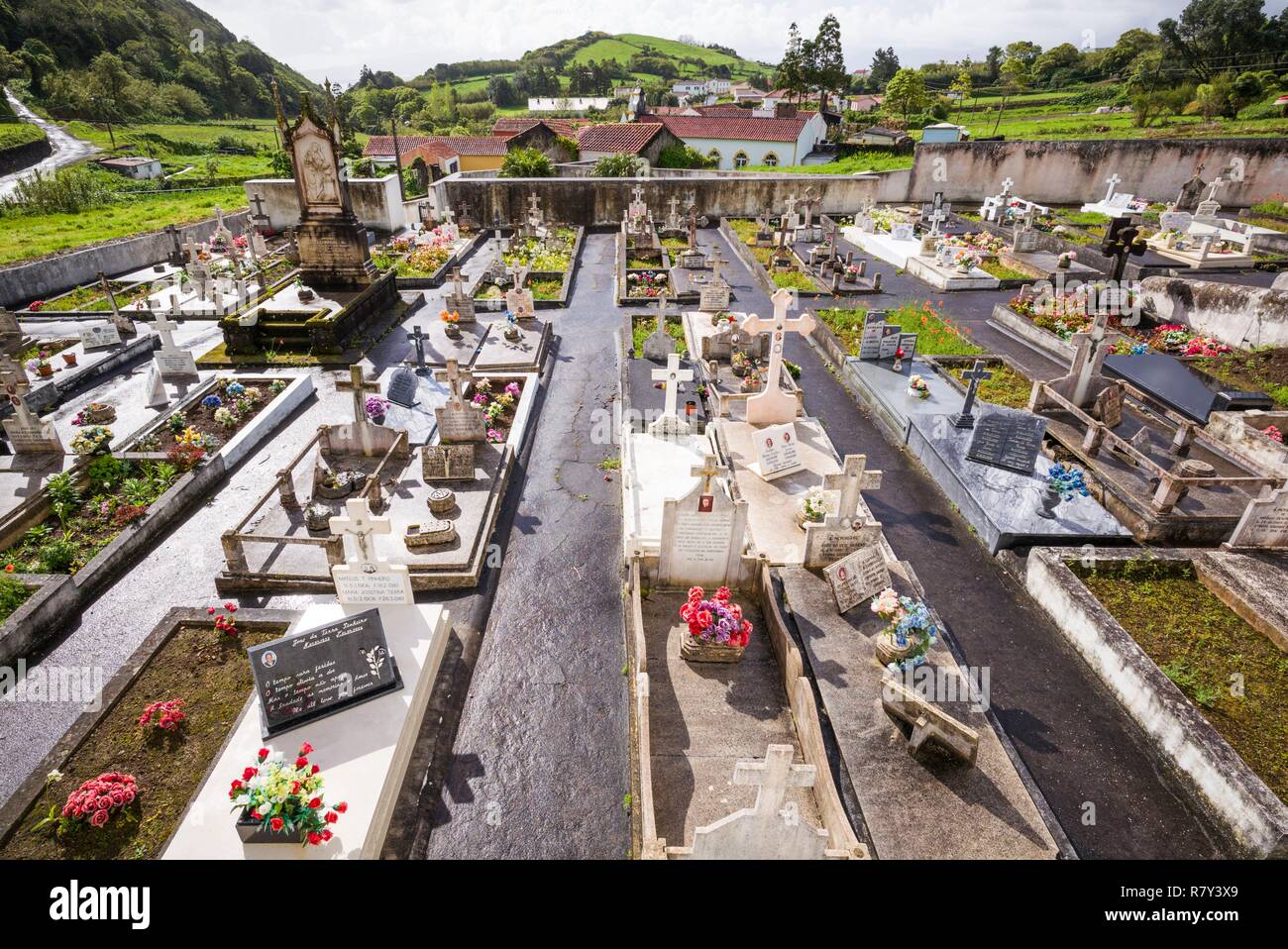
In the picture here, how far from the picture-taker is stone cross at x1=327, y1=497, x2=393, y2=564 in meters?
8.63

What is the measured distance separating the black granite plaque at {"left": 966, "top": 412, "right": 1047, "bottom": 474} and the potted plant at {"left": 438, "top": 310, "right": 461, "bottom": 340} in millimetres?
13690

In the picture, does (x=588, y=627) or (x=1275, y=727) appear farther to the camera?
(x=588, y=627)

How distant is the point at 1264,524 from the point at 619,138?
149ft

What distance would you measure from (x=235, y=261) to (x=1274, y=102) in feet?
205

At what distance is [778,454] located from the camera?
12.1 m

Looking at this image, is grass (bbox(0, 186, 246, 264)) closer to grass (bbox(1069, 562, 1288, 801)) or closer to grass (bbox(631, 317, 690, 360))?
grass (bbox(631, 317, 690, 360))

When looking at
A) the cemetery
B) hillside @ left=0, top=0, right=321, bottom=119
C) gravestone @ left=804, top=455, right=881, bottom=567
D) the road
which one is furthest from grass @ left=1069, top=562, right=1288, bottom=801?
hillside @ left=0, top=0, right=321, bottom=119

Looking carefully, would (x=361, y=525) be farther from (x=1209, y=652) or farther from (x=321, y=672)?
(x=1209, y=652)

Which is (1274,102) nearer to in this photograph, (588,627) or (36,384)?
(588,627)

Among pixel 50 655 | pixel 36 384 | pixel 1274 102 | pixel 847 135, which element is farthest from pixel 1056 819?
pixel 847 135

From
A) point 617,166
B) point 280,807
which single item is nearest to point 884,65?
point 617,166
